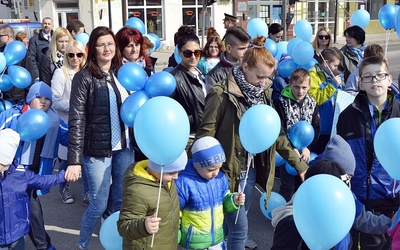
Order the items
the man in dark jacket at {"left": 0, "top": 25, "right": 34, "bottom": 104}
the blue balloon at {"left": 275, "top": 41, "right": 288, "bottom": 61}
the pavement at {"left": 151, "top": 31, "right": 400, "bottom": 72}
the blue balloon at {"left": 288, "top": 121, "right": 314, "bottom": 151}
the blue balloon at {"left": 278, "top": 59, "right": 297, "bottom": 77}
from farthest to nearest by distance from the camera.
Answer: the pavement at {"left": 151, "top": 31, "right": 400, "bottom": 72}
the blue balloon at {"left": 275, "top": 41, "right": 288, "bottom": 61}
the man in dark jacket at {"left": 0, "top": 25, "right": 34, "bottom": 104}
the blue balloon at {"left": 278, "top": 59, "right": 297, "bottom": 77}
the blue balloon at {"left": 288, "top": 121, "right": 314, "bottom": 151}

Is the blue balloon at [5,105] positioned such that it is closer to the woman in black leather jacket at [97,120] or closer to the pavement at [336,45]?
the woman in black leather jacket at [97,120]

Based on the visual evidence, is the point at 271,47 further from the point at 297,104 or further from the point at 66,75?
Result: the point at 66,75

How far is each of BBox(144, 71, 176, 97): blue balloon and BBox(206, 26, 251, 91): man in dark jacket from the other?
461mm

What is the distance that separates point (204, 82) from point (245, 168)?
3.68ft

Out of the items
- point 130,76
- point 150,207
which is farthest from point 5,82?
point 150,207

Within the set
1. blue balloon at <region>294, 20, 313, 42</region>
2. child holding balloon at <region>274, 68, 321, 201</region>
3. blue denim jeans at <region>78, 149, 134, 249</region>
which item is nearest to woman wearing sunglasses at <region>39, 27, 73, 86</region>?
blue denim jeans at <region>78, 149, 134, 249</region>

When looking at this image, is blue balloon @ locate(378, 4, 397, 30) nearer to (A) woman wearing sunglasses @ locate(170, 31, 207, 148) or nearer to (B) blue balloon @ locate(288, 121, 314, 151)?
(B) blue balloon @ locate(288, 121, 314, 151)

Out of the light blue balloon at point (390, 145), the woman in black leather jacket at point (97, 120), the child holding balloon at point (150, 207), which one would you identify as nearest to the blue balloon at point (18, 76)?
the woman in black leather jacket at point (97, 120)

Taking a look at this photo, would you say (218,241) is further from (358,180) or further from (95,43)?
(95,43)

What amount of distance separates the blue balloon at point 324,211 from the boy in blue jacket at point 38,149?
2372 mm

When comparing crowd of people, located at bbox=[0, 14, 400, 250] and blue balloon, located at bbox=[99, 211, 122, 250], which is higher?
crowd of people, located at bbox=[0, 14, 400, 250]

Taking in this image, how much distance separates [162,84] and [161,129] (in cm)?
144

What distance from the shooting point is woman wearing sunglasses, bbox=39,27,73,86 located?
5.45 meters

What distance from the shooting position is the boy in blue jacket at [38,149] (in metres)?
3.97
